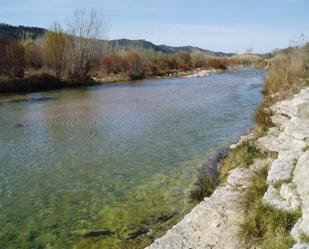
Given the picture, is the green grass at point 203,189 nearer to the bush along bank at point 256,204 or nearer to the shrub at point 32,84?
the bush along bank at point 256,204

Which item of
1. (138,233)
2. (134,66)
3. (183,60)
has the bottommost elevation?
(138,233)

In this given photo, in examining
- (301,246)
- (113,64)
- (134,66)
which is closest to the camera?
(301,246)

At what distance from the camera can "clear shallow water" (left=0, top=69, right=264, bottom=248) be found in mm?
7168

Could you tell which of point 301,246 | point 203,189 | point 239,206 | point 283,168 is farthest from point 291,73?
point 301,246

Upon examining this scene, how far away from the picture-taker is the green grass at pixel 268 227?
14.7 ft

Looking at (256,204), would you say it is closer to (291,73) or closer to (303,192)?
(303,192)

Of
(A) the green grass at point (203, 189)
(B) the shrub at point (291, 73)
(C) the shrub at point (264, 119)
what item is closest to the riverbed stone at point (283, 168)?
(A) the green grass at point (203, 189)

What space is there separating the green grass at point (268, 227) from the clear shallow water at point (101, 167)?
1987 millimetres

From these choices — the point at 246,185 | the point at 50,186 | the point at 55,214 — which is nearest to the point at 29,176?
the point at 50,186

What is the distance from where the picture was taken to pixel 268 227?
197 inches

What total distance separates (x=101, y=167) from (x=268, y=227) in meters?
6.67

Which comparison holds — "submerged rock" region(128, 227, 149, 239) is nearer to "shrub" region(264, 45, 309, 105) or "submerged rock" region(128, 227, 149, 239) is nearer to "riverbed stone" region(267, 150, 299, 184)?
"riverbed stone" region(267, 150, 299, 184)

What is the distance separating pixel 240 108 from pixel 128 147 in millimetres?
10469

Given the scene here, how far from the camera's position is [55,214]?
309 inches
